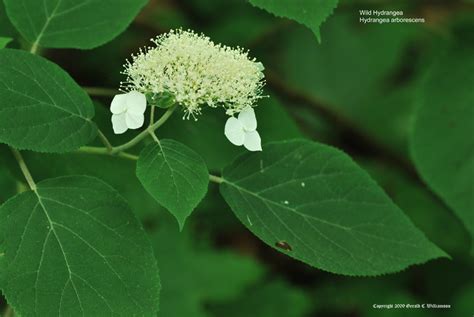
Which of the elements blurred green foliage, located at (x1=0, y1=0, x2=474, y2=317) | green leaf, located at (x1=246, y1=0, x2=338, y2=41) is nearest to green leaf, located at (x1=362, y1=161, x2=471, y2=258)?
blurred green foliage, located at (x1=0, y1=0, x2=474, y2=317)

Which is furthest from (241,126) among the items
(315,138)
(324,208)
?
(315,138)

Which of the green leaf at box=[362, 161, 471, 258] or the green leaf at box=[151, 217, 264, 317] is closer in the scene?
the green leaf at box=[151, 217, 264, 317]

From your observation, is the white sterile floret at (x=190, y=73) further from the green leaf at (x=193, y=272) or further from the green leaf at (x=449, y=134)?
the green leaf at (x=193, y=272)

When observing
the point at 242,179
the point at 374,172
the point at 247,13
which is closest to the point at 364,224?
the point at 242,179

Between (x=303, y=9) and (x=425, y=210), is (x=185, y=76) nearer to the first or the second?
(x=303, y=9)

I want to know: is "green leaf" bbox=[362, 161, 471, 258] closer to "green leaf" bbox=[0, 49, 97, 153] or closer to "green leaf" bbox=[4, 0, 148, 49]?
"green leaf" bbox=[4, 0, 148, 49]

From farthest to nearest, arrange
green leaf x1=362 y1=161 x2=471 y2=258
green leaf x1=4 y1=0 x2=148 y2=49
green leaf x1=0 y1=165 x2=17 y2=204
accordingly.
A: green leaf x1=362 y1=161 x2=471 y2=258, green leaf x1=0 y1=165 x2=17 y2=204, green leaf x1=4 y1=0 x2=148 y2=49

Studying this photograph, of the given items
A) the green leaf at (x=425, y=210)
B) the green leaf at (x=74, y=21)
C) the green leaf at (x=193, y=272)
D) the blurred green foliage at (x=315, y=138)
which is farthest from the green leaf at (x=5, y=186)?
the green leaf at (x=425, y=210)
